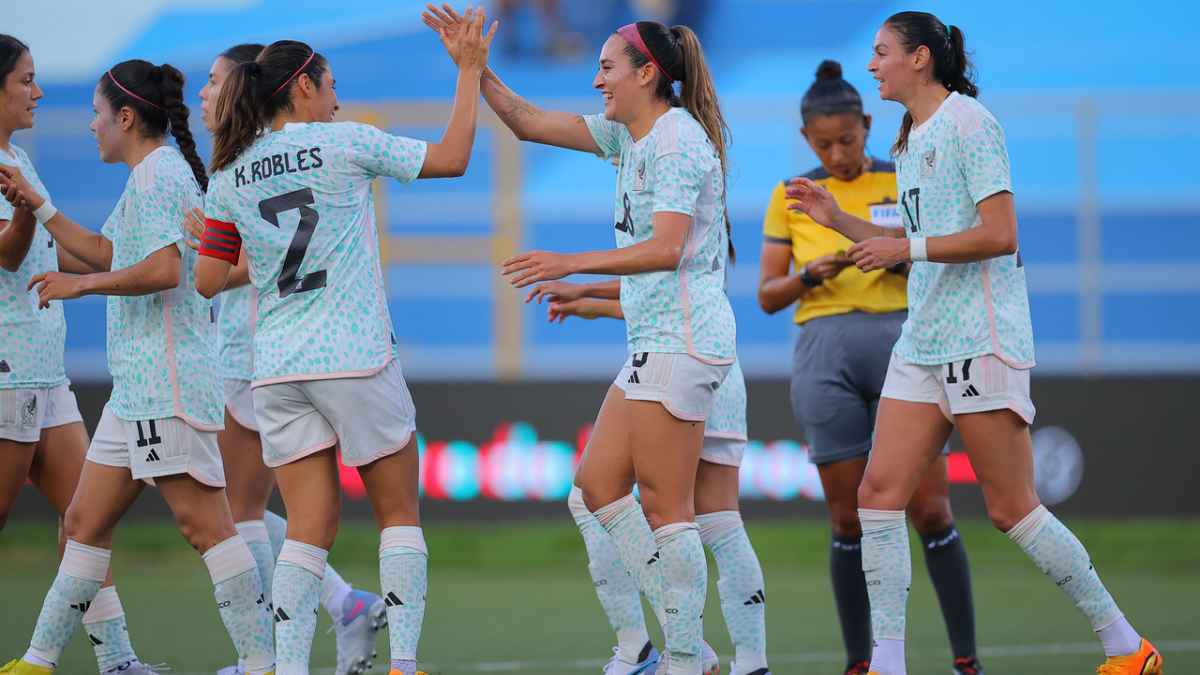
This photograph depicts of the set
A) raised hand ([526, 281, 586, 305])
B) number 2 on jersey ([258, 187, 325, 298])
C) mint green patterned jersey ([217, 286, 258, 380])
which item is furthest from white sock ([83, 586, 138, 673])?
raised hand ([526, 281, 586, 305])

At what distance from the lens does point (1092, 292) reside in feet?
36.2

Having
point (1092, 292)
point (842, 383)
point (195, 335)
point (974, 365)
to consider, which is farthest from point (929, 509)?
point (1092, 292)

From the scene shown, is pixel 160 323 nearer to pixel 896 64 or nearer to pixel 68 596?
pixel 68 596

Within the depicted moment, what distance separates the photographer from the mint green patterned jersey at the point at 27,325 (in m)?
5.45

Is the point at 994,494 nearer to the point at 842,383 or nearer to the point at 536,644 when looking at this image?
the point at 842,383

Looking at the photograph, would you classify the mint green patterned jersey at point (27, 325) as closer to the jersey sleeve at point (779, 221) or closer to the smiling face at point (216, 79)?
the smiling face at point (216, 79)

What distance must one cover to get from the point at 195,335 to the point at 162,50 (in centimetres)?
1544

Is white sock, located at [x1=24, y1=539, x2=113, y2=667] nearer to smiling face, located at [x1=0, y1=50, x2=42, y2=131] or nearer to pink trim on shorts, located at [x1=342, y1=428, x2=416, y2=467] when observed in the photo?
pink trim on shorts, located at [x1=342, y1=428, x2=416, y2=467]

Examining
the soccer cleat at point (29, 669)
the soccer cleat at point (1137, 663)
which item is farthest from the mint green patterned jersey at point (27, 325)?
the soccer cleat at point (1137, 663)

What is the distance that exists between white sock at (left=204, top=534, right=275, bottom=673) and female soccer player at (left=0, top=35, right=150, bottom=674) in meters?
0.62

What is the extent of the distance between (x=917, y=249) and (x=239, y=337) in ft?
8.40

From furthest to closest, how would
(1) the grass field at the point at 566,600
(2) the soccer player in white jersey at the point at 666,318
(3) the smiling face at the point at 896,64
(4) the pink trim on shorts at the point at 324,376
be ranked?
(1) the grass field at the point at 566,600 → (3) the smiling face at the point at 896,64 → (2) the soccer player in white jersey at the point at 666,318 → (4) the pink trim on shorts at the point at 324,376

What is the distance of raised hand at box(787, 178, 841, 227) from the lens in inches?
205

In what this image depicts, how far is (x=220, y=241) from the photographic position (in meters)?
4.72
